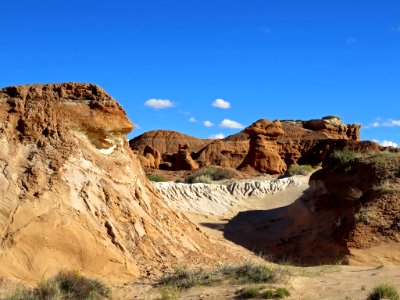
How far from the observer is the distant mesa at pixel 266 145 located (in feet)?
133

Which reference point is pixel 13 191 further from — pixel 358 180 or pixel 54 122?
pixel 358 180

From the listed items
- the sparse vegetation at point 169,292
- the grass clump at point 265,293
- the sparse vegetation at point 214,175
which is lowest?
the sparse vegetation at point 169,292

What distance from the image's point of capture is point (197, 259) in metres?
10.8

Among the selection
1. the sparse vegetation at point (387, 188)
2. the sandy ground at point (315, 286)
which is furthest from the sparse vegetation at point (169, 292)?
the sparse vegetation at point (387, 188)

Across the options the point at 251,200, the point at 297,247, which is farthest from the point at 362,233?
the point at 251,200

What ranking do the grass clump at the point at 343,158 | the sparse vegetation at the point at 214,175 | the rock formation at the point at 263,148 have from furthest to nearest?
the rock formation at the point at 263,148
the sparse vegetation at the point at 214,175
the grass clump at the point at 343,158

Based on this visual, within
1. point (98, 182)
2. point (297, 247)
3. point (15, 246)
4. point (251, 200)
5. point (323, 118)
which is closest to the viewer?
point (15, 246)

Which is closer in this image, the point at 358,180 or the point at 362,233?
the point at 362,233

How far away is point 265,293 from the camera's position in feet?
26.1

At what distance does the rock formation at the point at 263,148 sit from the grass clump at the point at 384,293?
32296 mm

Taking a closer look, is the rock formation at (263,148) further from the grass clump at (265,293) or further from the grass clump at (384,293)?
the grass clump at (384,293)

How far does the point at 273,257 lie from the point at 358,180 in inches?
154

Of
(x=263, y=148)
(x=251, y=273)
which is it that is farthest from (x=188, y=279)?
(x=263, y=148)

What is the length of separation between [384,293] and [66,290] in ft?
14.3
